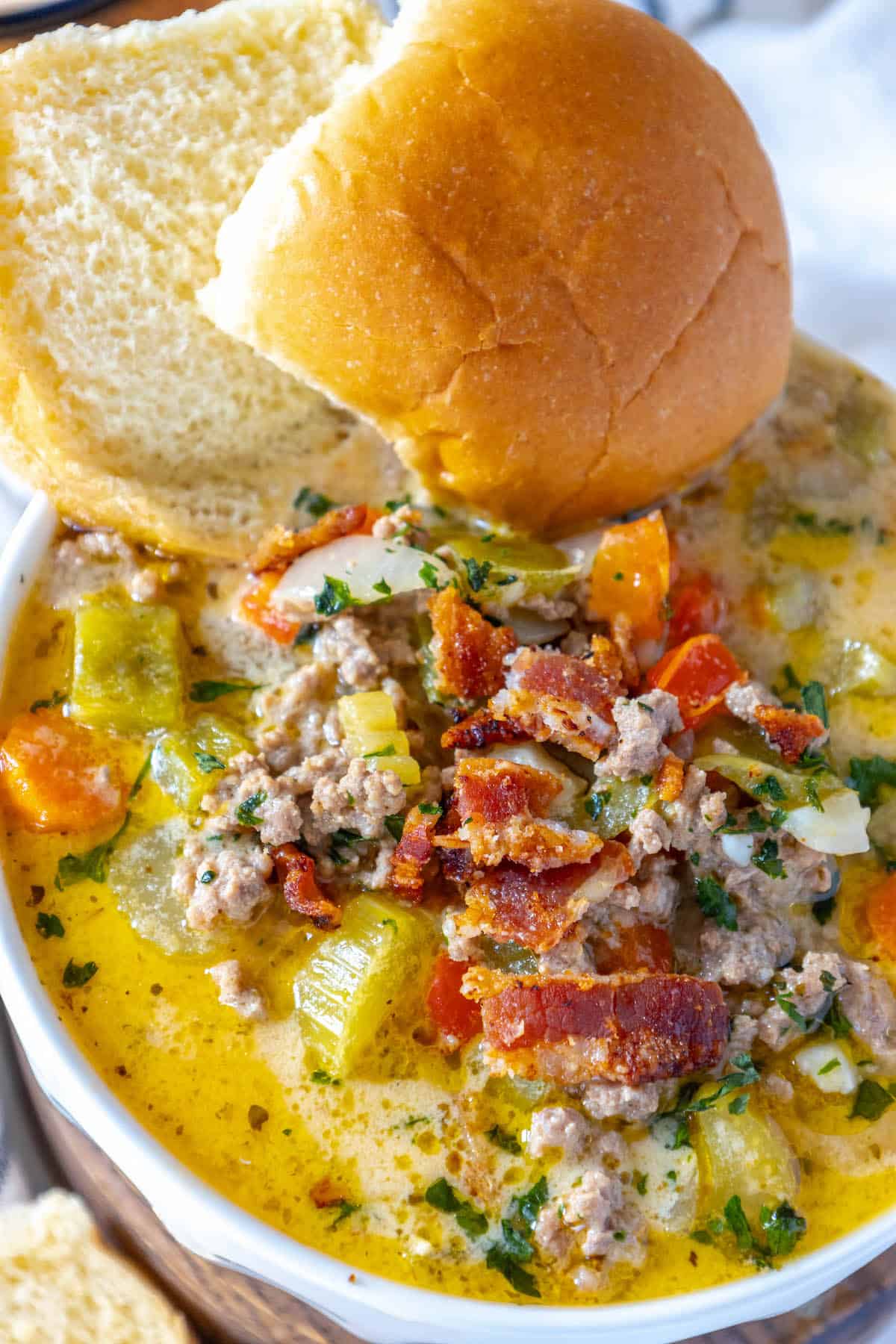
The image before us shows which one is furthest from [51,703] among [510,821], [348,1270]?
[348,1270]

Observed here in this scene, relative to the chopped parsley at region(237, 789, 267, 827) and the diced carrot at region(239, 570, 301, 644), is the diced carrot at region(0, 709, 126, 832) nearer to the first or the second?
the chopped parsley at region(237, 789, 267, 827)

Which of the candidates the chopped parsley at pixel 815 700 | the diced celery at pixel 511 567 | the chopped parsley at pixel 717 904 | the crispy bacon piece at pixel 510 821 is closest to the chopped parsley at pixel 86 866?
the crispy bacon piece at pixel 510 821

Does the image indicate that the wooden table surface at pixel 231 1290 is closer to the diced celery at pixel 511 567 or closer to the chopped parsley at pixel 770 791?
the chopped parsley at pixel 770 791

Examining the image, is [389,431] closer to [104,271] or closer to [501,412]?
[501,412]

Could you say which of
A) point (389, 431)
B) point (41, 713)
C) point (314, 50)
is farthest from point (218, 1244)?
point (314, 50)

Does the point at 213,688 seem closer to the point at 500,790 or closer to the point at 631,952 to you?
the point at 500,790

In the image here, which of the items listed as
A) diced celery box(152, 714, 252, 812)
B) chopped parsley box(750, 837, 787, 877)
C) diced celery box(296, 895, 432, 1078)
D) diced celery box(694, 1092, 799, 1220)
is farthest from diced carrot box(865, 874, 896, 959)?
diced celery box(152, 714, 252, 812)
